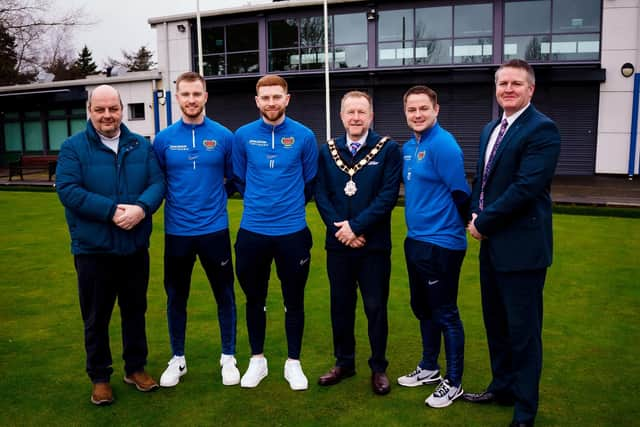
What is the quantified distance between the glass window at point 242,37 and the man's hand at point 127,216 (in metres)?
22.9

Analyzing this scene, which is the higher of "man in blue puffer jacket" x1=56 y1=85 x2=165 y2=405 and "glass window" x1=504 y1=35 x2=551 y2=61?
"glass window" x1=504 y1=35 x2=551 y2=61

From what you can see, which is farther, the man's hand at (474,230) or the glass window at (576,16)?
the glass window at (576,16)

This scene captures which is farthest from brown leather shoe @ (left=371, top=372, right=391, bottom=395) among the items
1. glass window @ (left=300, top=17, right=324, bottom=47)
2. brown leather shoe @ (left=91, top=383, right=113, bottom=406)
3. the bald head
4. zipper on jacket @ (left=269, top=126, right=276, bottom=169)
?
glass window @ (left=300, top=17, right=324, bottom=47)

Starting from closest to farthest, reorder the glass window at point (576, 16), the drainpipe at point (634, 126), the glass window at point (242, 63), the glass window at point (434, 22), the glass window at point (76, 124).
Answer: the drainpipe at point (634, 126) < the glass window at point (576, 16) < the glass window at point (434, 22) < the glass window at point (242, 63) < the glass window at point (76, 124)

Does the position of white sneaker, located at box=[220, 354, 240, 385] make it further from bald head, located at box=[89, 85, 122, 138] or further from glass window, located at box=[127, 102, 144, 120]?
glass window, located at box=[127, 102, 144, 120]

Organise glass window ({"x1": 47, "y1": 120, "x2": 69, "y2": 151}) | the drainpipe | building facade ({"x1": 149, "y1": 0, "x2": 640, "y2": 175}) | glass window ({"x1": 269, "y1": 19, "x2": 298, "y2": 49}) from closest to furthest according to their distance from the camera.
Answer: the drainpipe < building facade ({"x1": 149, "y1": 0, "x2": 640, "y2": 175}) < glass window ({"x1": 269, "y1": 19, "x2": 298, "y2": 49}) < glass window ({"x1": 47, "y1": 120, "x2": 69, "y2": 151})

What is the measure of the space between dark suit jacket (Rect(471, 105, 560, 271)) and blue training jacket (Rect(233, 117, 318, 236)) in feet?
4.37

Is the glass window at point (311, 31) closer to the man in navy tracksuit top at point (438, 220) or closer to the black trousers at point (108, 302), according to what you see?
the man in navy tracksuit top at point (438, 220)

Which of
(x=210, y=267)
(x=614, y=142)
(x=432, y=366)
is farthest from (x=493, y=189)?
(x=614, y=142)

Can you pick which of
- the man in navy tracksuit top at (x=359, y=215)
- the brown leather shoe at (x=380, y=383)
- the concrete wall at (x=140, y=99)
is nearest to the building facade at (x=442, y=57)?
the concrete wall at (x=140, y=99)

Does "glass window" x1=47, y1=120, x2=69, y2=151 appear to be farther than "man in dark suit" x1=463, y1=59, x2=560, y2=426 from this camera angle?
Yes

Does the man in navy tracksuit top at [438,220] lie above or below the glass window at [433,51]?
below

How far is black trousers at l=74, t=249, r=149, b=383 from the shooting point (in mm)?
3893

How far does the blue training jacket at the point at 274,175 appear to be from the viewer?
4102 millimetres
